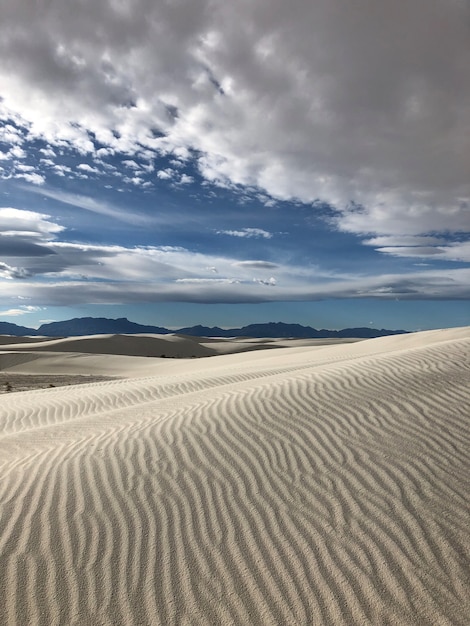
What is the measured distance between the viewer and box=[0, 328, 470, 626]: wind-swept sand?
3.39 m

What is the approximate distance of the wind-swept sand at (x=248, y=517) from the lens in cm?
339

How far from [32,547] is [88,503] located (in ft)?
2.36

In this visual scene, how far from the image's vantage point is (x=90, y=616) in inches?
129

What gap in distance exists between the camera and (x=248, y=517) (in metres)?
4.29

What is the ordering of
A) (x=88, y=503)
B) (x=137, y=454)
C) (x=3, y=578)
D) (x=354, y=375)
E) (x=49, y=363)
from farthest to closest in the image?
(x=49, y=363) < (x=354, y=375) < (x=137, y=454) < (x=88, y=503) < (x=3, y=578)

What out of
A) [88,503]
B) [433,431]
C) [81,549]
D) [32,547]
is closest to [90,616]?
[81,549]

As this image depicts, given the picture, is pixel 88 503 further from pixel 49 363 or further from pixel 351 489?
pixel 49 363

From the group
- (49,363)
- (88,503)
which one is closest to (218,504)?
(88,503)

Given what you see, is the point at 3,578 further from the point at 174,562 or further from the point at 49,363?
the point at 49,363

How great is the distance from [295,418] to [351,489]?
210cm

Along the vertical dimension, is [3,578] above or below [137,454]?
below

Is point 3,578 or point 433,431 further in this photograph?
point 433,431

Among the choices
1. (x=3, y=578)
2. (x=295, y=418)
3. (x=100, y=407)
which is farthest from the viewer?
(x=100, y=407)

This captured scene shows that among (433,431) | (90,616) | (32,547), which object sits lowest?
(90,616)
